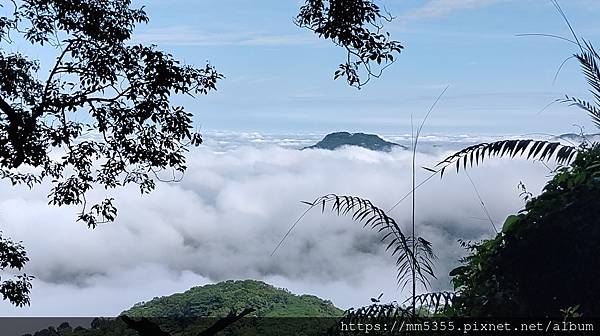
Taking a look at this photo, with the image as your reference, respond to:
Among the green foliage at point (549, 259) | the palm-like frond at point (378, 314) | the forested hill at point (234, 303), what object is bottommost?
the palm-like frond at point (378, 314)

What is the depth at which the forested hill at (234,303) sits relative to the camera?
3.50 meters

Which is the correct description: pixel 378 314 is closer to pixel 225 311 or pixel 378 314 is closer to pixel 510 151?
pixel 510 151

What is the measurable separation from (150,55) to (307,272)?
4.29 ft

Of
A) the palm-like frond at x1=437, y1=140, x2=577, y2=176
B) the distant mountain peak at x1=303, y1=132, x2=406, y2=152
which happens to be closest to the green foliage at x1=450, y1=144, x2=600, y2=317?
the palm-like frond at x1=437, y1=140, x2=577, y2=176

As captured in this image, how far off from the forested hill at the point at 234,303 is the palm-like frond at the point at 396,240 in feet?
5.20

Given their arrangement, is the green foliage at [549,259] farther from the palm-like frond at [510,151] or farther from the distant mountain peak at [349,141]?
the distant mountain peak at [349,141]

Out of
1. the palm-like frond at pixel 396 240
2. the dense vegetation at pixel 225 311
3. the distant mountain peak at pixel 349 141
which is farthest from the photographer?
the distant mountain peak at pixel 349 141

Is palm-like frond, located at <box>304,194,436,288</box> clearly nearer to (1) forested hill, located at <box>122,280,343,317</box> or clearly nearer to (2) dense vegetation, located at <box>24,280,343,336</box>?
(2) dense vegetation, located at <box>24,280,343,336</box>

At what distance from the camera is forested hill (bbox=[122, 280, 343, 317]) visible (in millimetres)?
3504

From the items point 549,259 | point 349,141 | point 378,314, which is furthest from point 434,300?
point 349,141

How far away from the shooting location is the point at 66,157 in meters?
3.31

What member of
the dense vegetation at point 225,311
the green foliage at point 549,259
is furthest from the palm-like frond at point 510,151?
the dense vegetation at point 225,311

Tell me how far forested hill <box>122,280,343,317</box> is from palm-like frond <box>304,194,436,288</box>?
158cm

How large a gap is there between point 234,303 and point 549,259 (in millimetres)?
2196
